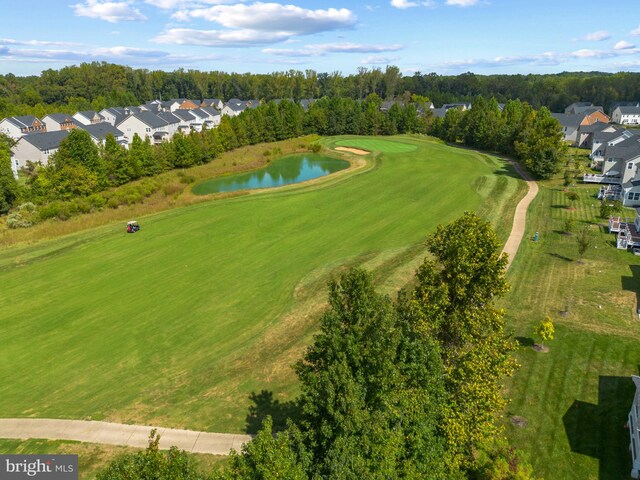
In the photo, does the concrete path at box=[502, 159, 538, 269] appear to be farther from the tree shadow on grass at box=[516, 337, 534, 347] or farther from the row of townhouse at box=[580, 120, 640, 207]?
the tree shadow on grass at box=[516, 337, 534, 347]

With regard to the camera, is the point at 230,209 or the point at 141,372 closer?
the point at 141,372

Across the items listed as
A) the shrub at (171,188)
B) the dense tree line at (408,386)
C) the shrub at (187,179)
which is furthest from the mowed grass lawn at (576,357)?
the shrub at (187,179)

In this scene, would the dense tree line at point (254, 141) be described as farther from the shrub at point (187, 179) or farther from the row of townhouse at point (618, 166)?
the row of townhouse at point (618, 166)

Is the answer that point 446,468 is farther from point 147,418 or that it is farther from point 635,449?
point 147,418

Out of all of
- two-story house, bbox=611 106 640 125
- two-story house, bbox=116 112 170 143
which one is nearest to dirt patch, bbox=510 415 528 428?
two-story house, bbox=116 112 170 143

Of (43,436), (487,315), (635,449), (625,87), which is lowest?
(43,436)

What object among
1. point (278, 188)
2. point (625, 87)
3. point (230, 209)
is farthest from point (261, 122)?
point (625, 87)
